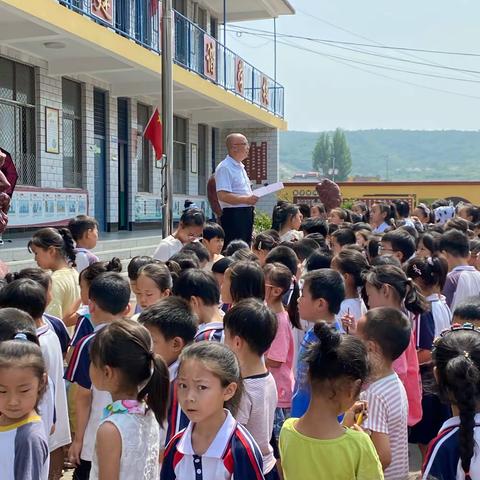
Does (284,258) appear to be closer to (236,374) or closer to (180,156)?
(236,374)

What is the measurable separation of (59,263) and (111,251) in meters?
5.83

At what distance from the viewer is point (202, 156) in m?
18.9

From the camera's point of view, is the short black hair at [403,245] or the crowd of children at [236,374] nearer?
the crowd of children at [236,374]

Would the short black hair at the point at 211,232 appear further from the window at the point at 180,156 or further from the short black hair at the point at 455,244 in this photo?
the window at the point at 180,156

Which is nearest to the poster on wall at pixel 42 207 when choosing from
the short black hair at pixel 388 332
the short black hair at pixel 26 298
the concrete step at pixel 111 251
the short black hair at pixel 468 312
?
the concrete step at pixel 111 251

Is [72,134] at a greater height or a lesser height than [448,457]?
greater

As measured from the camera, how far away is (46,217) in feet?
32.6

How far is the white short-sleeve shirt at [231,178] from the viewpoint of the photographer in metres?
5.86

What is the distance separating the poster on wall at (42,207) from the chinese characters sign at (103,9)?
2.71m

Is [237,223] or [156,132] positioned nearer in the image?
[237,223]

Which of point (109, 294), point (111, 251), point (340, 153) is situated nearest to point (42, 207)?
point (111, 251)

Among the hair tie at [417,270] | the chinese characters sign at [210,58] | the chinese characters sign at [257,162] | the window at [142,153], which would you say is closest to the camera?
the hair tie at [417,270]

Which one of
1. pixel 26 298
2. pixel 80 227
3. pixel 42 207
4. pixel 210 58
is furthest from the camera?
pixel 210 58

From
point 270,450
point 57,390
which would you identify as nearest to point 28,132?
point 57,390
